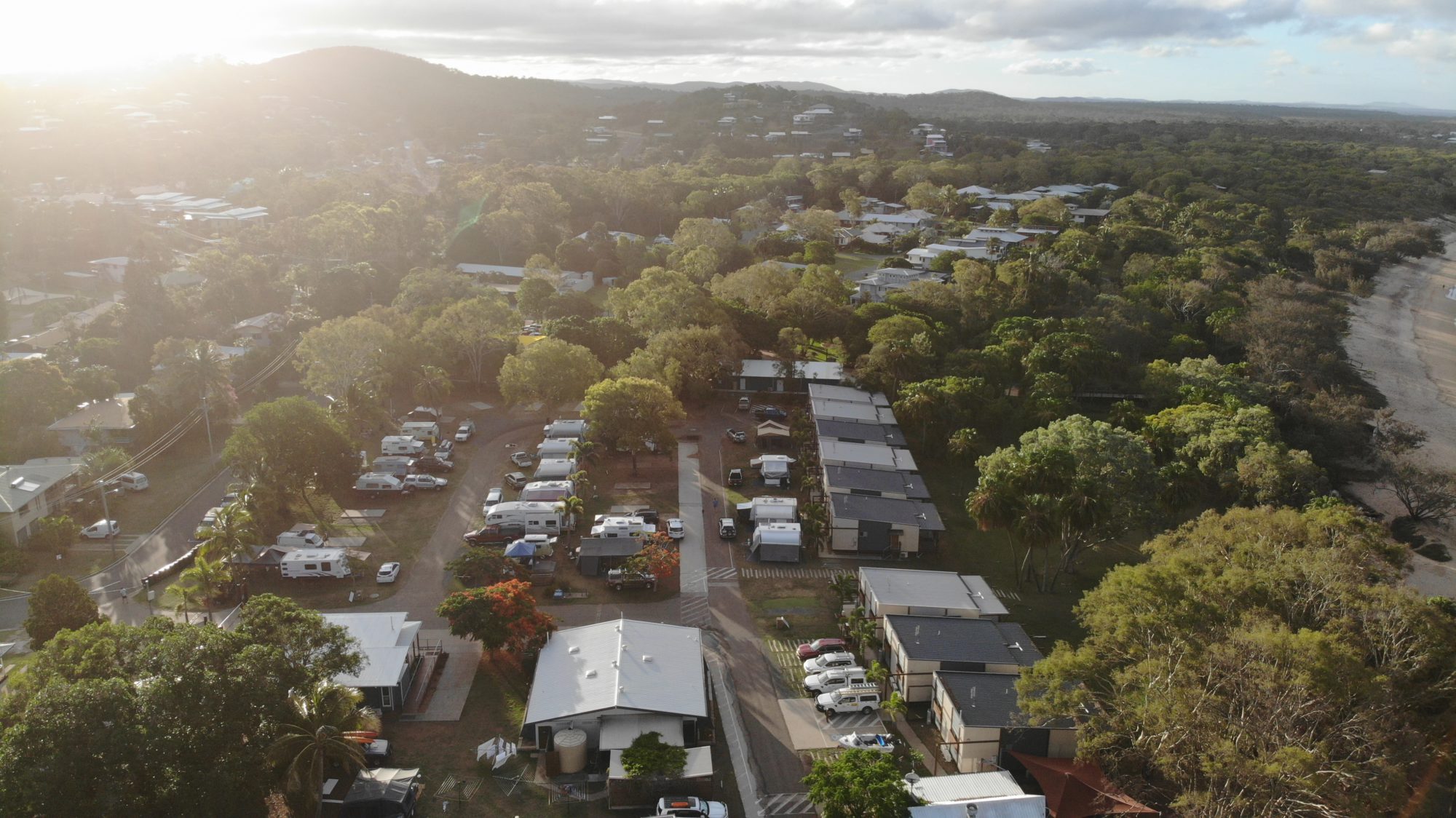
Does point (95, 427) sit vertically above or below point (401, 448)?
above

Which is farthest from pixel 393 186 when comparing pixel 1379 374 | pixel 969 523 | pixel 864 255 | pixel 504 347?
pixel 1379 374

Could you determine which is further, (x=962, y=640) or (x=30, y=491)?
(x=30, y=491)

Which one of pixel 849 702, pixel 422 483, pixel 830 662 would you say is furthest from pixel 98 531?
pixel 849 702

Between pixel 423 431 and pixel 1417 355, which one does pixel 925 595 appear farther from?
pixel 1417 355

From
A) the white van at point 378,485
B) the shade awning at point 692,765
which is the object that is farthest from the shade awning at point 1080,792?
the white van at point 378,485

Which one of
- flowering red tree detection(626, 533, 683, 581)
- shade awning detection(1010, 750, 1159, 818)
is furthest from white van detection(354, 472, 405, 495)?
shade awning detection(1010, 750, 1159, 818)

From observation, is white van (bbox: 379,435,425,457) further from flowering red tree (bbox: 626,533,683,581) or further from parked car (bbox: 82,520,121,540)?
flowering red tree (bbox: 626,533,683,581)
